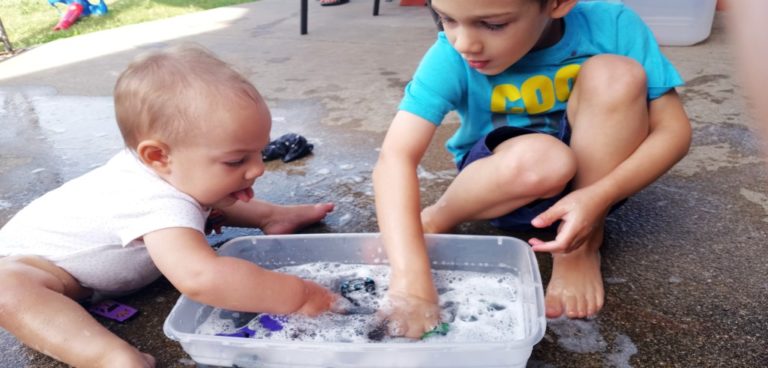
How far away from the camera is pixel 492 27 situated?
116cm

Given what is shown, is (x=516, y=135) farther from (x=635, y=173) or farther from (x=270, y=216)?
(x=270, y=216)

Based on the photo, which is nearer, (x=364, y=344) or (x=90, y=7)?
(x=364, y=344)

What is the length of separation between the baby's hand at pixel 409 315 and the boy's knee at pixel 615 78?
54cm

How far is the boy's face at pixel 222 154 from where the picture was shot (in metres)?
1.16

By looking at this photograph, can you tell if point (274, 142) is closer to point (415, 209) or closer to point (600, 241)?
point (415, 209)

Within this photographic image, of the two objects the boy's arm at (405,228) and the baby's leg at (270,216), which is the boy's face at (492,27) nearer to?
the boy's arm at (405,228)

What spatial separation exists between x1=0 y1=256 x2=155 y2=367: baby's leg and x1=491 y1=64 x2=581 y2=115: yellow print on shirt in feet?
2.93

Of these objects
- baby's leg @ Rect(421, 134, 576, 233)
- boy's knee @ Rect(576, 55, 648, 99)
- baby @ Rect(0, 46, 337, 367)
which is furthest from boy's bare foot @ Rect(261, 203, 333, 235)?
boy's knee @ Rect(576, 55, 648, 99)

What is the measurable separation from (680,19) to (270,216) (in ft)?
9.04

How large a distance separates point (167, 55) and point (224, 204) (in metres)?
0.32

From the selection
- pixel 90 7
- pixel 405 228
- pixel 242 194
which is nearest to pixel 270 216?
pixel 242 194

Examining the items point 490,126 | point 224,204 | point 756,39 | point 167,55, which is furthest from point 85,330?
point 756,39

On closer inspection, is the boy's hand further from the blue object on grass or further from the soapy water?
the blue object on grass

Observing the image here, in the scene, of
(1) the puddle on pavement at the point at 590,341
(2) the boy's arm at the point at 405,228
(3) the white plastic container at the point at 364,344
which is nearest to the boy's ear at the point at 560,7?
(2) the boy's arm at the point at 405,228
